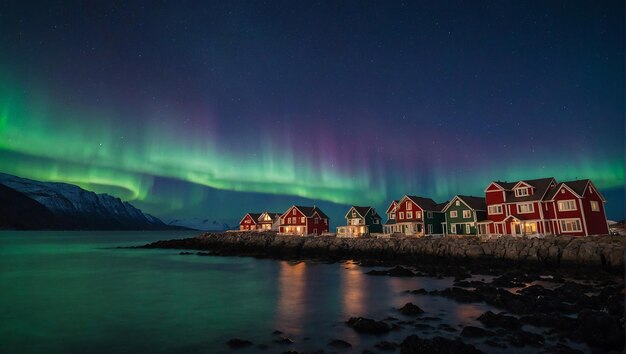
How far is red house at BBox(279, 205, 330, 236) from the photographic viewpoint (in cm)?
8462

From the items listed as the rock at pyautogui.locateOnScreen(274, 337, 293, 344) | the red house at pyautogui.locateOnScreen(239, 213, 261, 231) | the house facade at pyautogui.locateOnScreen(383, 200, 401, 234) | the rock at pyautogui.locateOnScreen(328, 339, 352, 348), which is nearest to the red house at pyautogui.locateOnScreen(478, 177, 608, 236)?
the house facade at pyautogui.locateOnScreen(383, 200, 401, 234)

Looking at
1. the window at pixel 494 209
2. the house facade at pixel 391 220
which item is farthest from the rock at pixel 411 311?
the house facade at pixel 391 220

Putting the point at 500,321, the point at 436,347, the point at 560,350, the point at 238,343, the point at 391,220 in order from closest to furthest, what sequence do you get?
the point at 436,347 < the point at 560,350 < the point at 238,343 < the point at 500,321 < the point at 391,220

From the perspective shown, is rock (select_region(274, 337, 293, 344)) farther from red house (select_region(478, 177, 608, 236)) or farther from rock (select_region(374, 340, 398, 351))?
red house (select_region(478, 177, 608, 236))

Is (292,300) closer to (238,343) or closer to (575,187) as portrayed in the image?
(238,343)

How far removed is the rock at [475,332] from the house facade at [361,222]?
6137cm

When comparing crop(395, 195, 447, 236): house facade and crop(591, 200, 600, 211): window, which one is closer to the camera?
crop(591, 200, 600, 211): window

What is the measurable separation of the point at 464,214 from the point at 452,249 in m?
17.2

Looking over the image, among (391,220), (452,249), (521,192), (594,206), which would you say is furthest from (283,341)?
(391,220)

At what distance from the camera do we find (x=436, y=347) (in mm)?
12547

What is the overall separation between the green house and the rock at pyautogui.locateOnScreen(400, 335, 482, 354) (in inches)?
1939

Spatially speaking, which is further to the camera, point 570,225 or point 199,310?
point 570,225

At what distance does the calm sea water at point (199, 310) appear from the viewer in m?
16.0

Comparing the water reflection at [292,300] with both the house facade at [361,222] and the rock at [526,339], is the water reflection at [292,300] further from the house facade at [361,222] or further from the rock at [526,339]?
the house facade at [361,222]
